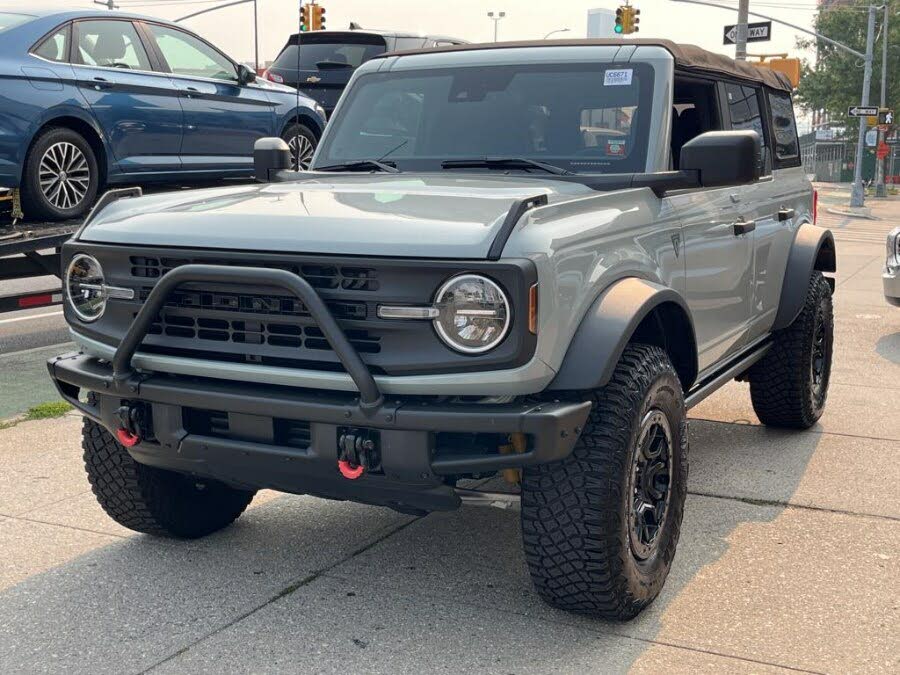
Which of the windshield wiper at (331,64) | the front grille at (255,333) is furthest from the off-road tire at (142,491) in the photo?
the windshield wiper at (331,64)

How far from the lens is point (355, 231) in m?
3.49

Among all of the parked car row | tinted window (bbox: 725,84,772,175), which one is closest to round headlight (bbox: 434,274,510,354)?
tinted window (bbox: 725,84,772,175)

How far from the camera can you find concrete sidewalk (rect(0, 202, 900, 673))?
3.64 m

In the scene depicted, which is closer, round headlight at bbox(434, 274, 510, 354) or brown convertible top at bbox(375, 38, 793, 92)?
round headlight at bbox(434, 274, 510, 354)

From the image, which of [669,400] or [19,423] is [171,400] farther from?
[19,423]

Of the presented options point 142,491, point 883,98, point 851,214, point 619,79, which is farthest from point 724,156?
point 883,98

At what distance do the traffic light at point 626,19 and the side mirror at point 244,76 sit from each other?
22452 millimetres

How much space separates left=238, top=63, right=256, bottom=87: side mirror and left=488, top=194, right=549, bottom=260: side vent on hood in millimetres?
6795

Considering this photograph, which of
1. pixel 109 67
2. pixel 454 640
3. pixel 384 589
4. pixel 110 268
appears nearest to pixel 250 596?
pixel 384 589

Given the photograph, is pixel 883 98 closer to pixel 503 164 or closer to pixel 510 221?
pixel 503 164

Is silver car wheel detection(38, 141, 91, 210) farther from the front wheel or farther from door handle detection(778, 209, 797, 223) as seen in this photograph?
door handle detection(778, 209, 797, 223)

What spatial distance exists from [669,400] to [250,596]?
1616 mm

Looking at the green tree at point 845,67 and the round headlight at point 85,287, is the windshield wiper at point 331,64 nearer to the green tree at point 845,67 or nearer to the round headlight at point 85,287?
the round headlight at point 85,287

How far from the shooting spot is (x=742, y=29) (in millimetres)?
27422
